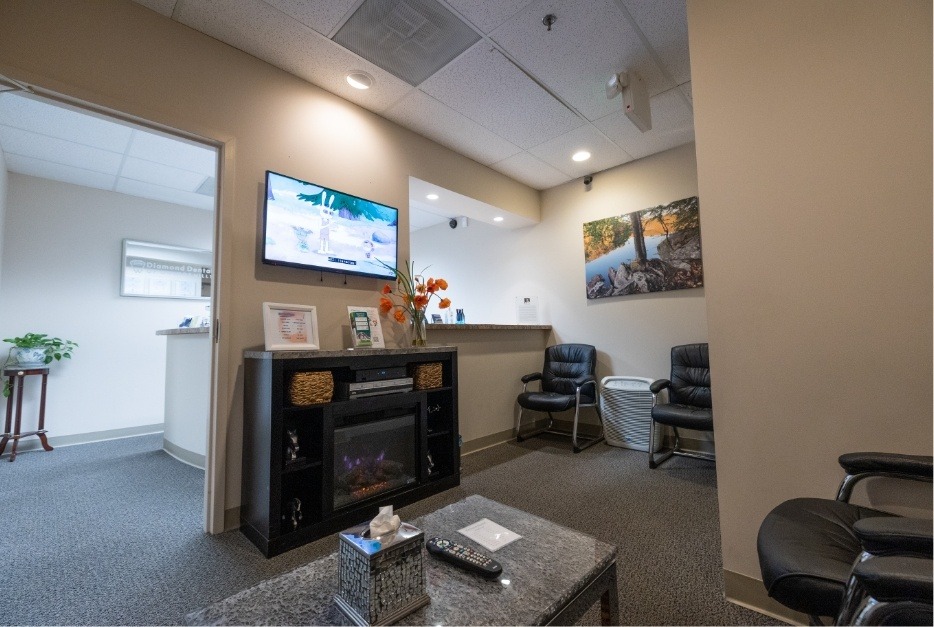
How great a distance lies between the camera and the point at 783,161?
1.45 metres

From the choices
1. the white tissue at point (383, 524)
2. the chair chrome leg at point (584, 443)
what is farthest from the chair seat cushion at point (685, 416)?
the white tissue at point (383, 524)

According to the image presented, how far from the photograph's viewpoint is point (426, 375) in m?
2.60

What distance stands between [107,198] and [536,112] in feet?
15.5

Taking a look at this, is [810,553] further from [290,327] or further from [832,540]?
[290,327]

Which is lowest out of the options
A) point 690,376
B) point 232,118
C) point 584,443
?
point 584,443

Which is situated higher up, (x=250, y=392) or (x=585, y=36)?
(x=585, y=36)

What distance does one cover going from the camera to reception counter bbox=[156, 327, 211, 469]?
3.11 metres

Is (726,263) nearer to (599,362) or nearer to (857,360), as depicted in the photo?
(857,360)

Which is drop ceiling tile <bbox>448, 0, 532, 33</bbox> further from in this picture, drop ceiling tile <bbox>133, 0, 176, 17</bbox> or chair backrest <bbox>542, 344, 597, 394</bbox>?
chair backrest <bbox>542, 344, 597, 394</bbox>

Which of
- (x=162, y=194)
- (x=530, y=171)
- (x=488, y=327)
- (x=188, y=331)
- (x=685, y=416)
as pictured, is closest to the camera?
(x=685, y=416)

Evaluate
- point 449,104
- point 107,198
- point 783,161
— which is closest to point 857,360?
point 783,161

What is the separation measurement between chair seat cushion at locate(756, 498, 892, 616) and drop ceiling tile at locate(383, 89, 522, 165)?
2990mm

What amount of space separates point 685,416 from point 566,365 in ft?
4.55

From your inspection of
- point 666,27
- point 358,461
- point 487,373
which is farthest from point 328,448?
point 666,27
